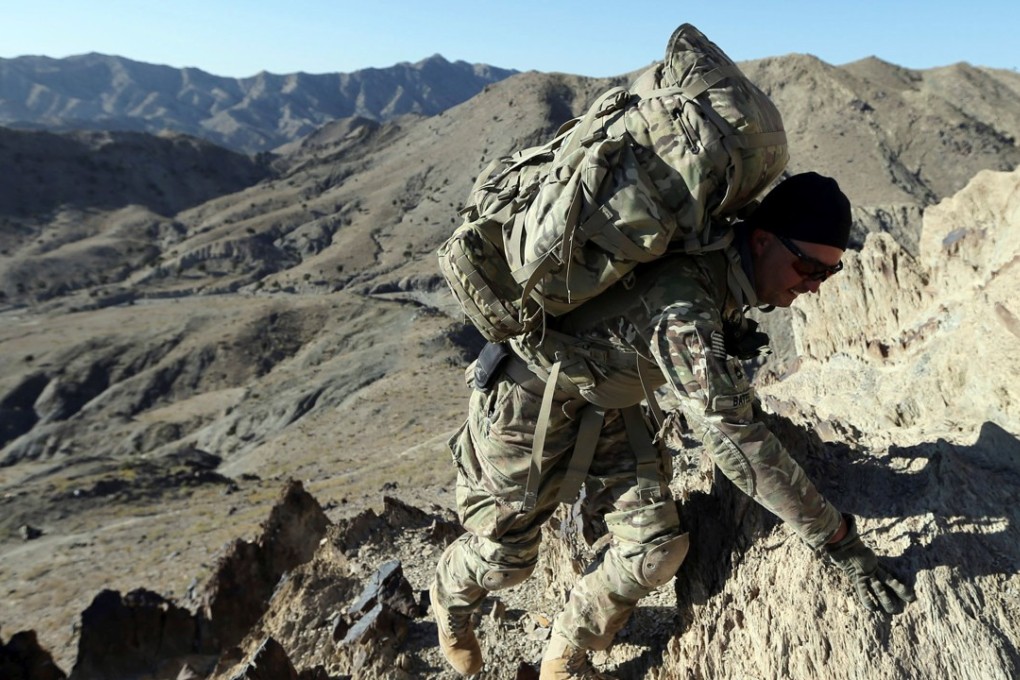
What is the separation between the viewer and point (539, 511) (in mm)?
3662

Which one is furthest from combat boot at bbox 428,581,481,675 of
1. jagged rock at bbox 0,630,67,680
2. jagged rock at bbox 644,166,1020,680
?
jagged rock at bbox 0,630,67,680

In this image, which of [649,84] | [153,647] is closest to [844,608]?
[649,84]

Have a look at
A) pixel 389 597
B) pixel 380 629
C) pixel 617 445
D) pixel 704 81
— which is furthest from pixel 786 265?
pixel 389 597

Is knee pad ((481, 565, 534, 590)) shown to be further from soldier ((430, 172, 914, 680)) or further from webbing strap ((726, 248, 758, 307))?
webbing strap ((726, 248, 758, 307))

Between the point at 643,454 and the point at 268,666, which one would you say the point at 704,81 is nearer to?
the point at 643,454

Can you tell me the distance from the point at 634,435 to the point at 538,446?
0.45 meters

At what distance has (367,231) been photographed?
207ft

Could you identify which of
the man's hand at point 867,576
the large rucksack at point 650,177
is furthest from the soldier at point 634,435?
the large rucksack at point 650,177

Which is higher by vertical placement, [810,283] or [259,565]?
[810,283]

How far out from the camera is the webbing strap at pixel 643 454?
3.26 m

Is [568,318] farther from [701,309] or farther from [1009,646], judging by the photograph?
[1009,646]

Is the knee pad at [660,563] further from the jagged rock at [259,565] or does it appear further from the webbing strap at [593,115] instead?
the jagged rock at [259,565]

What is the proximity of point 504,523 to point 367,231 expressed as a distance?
6161cm

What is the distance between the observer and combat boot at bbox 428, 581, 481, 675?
13.1ft
